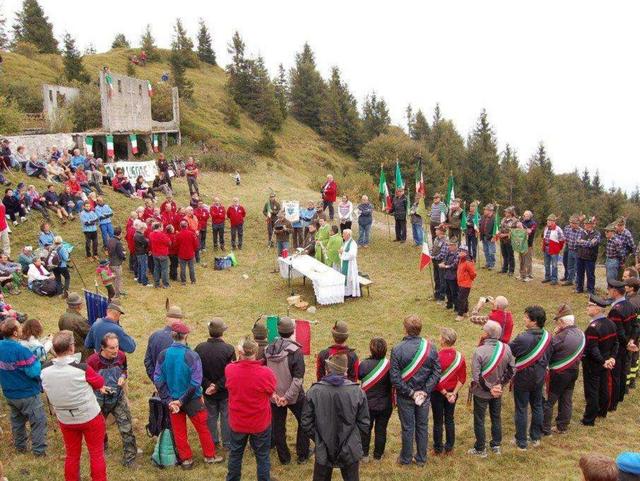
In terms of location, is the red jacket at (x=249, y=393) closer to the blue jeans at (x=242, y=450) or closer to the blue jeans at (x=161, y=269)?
the blue jeans at (x=242, y=450)

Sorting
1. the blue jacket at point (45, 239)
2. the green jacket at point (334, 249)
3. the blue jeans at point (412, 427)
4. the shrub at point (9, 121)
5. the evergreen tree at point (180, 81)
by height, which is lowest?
the blue jeans at point (412, 427)

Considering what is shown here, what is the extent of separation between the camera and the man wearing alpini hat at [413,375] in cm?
649

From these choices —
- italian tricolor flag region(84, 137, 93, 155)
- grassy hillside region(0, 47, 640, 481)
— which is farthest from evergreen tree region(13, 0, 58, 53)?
grassy hillside region(0, 47, 640, 481)

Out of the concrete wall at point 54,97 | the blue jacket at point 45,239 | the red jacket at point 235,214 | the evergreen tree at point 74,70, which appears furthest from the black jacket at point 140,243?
the evergreen tree at point 74,70

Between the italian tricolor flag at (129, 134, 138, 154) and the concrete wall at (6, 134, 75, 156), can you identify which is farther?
the italian tricolor flag at (129, 134, 138, 154)

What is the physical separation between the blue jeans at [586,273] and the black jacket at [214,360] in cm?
1073

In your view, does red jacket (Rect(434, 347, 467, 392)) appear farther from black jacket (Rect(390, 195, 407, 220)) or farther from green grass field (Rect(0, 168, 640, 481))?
black jacket (Rect(390, 195, 407, 220))

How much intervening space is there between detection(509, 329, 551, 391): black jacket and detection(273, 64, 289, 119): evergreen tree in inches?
2307

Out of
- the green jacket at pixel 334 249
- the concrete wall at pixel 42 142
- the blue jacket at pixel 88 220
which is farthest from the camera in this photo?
the concrete wall at pixel 42 142

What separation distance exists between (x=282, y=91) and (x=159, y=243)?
5850 cm

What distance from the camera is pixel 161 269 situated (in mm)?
15086

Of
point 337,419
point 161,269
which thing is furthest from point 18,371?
point 161,269

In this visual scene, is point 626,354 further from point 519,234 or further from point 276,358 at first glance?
point 519,234

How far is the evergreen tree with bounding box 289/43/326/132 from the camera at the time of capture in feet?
228
